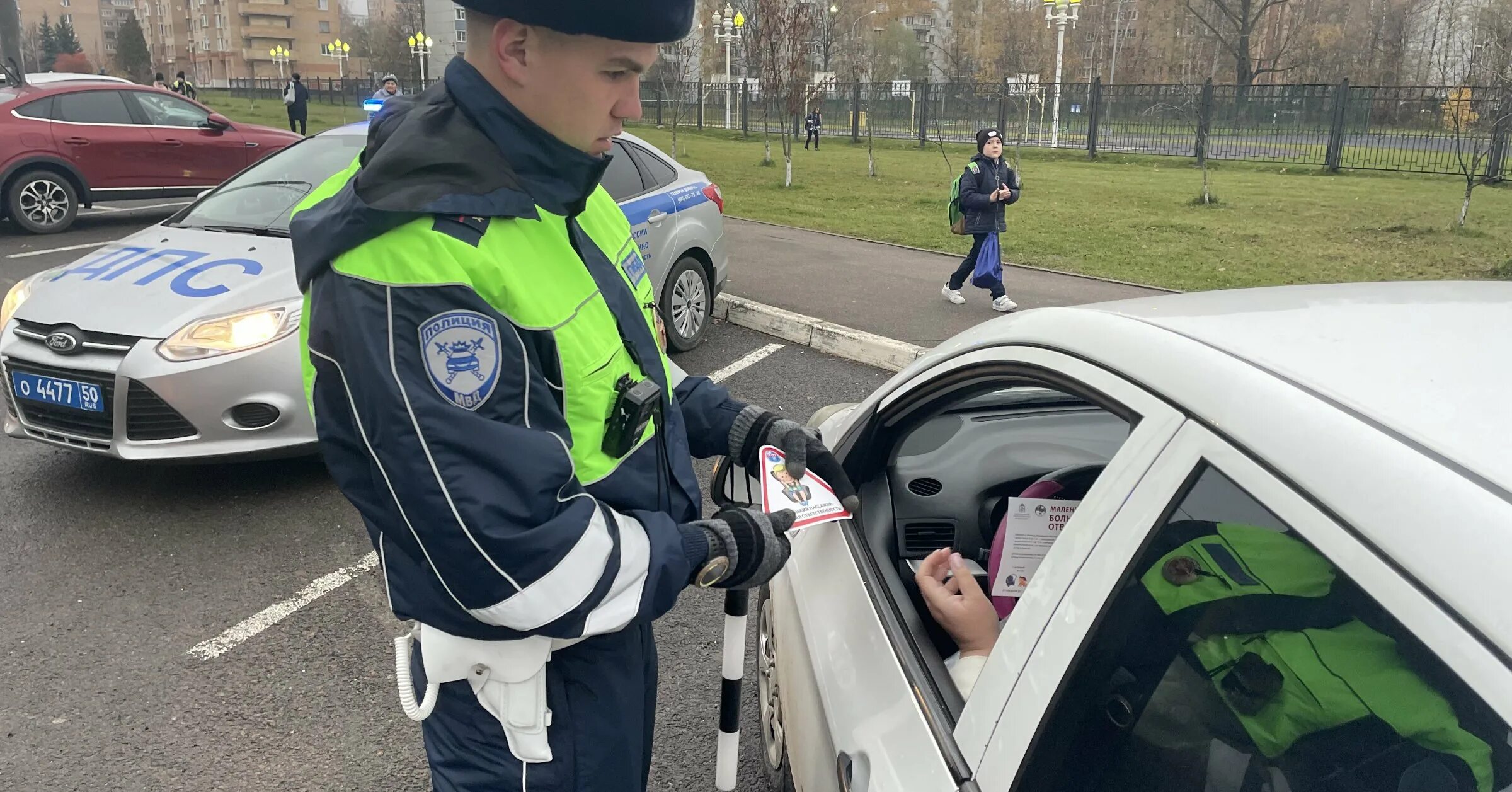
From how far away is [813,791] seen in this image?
76.8 inches

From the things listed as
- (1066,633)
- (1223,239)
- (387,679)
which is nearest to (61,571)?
(387,679)

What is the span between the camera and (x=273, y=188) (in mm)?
5566

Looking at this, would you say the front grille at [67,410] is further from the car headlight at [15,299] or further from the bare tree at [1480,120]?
the bare tree at [1480,120]

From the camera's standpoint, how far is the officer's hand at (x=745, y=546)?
1620 millimetres

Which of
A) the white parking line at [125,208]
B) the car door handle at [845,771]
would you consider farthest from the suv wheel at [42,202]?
the car door handle at [845,771]

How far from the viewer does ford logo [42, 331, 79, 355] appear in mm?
4230

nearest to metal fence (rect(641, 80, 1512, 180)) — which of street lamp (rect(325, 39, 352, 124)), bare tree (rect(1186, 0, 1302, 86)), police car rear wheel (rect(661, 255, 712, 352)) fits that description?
police car rear wheel (rect(661, 255, 712, 352))

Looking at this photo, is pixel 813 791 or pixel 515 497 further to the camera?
pixel 813 791

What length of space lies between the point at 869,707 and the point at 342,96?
62928mm

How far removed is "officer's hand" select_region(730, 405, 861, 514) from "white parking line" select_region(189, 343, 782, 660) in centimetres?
171

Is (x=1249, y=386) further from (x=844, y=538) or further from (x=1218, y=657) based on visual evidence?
(x=844, y=538)

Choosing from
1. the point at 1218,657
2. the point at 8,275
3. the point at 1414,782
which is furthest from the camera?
the point at 8,275

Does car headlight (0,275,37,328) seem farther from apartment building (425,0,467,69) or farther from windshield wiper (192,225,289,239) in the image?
apartment building (425,0,467,69)

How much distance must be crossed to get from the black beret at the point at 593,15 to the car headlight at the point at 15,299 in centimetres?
431
